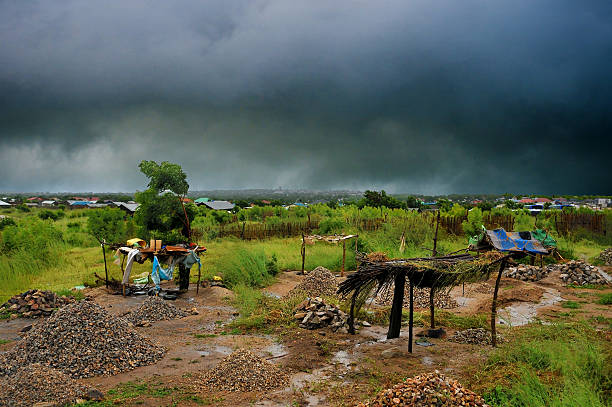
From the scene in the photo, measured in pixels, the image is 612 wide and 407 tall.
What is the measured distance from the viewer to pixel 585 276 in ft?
42.0

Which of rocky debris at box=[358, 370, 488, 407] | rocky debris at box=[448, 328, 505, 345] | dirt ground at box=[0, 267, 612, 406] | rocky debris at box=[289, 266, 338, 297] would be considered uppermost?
rocky debris at box=[358, 370, 488, 407]

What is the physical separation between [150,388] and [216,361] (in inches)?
51.1

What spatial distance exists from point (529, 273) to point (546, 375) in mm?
9926

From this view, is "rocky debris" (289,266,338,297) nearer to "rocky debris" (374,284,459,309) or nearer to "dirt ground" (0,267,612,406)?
"rocky debris" (374,284,459,309)

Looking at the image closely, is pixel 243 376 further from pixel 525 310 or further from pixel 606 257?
pixel 606 257

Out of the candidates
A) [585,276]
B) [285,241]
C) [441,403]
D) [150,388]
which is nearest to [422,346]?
[441,403]

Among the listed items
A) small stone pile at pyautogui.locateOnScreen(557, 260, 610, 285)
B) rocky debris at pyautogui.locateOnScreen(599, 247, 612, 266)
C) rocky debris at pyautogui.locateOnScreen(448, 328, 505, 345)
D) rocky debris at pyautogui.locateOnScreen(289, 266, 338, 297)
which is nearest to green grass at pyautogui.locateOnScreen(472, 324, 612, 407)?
rocky debris at pyautogui.locateOnScreen(448, 328, 505, 345)

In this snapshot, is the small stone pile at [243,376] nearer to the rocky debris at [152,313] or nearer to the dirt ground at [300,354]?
the dirt ground at [300,354]

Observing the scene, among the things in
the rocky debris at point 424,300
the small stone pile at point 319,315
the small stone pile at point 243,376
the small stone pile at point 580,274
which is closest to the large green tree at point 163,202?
the small stone pile at point 319,315

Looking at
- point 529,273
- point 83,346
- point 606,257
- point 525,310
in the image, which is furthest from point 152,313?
point 606,257

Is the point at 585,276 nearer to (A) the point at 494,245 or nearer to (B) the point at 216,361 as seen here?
(A) the point at 494,245

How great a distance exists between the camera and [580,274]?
42.2 feet

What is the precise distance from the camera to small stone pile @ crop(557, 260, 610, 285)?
12641 millimetres

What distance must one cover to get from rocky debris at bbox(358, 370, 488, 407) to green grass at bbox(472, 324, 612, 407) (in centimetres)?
54
